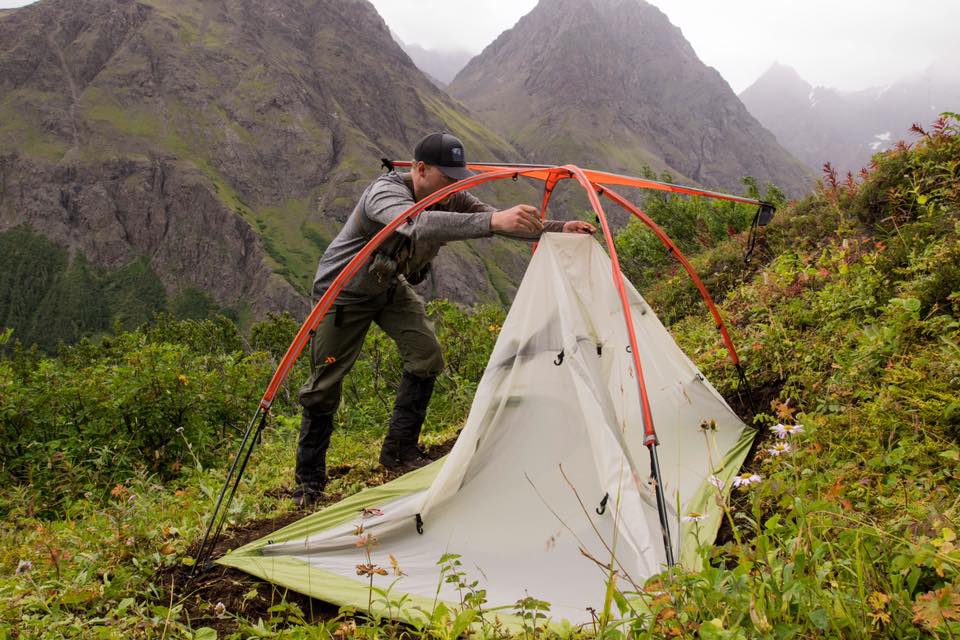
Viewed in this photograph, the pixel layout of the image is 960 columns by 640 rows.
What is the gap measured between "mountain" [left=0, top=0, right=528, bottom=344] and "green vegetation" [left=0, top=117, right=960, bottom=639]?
11779cm

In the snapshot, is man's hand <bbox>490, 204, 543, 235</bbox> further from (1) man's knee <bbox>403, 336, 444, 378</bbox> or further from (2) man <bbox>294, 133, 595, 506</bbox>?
(1) man's knee <bbox>403, 336, 444, 378</bbox>

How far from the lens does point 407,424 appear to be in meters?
5.64

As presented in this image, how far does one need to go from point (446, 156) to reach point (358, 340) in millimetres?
1698

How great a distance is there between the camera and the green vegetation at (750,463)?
208 centimetres

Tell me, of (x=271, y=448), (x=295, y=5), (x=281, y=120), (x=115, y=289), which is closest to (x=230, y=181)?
(x=281, y=120)

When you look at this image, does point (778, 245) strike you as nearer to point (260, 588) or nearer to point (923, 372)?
point (923, 372)

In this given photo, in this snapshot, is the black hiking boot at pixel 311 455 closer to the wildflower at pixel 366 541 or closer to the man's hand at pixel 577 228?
the wildflower at pixel 366 541

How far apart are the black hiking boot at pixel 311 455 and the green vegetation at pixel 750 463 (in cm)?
31

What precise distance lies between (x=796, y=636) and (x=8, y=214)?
167323 mm

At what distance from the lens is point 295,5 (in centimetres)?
19900

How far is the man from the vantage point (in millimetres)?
3846

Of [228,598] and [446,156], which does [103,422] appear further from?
[446,156]

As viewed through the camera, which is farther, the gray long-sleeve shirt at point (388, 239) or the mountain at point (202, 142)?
the mountain at point (202, 142)

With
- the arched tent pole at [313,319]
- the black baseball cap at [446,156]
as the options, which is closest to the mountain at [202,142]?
the black baseball cap at [446,156]
